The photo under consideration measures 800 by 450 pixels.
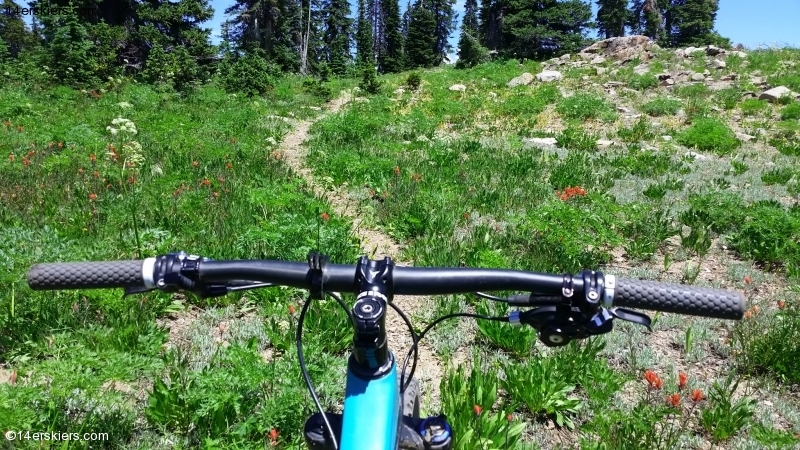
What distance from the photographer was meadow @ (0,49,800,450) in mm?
2844

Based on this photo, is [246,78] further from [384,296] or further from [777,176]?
[384,296]

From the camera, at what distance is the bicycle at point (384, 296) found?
1215 mm

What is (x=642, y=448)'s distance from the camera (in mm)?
2789

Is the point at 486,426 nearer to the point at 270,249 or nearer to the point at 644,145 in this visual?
the point at 270,249

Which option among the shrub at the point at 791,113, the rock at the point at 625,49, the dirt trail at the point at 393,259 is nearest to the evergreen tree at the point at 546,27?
the rock at the point at 625,49

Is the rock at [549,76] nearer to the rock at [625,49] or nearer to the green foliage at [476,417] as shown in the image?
the rock at [625,49]

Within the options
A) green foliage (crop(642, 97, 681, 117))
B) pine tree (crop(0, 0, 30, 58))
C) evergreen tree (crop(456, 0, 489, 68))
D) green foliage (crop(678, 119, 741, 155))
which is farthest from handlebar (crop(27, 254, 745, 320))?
pine tree (crop(0, 0, 30, 58))

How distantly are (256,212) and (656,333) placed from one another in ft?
16.2

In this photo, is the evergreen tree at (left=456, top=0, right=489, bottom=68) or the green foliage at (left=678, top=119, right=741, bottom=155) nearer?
the green foliage at (left=678, top=119, right=741, bottom=155)

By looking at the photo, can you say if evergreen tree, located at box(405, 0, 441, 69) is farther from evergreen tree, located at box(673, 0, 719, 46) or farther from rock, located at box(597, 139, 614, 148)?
rock, located at box(597, 139, 614, 148)

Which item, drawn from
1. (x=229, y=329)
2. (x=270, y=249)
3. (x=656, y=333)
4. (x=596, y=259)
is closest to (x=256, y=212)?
(x=270, y=249)

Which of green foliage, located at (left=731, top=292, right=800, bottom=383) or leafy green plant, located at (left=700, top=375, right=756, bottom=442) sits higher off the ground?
green foliage, located at (left=731, top=292, right=800, bottom=383)

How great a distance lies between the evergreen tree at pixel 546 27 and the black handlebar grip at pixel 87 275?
34594 mm

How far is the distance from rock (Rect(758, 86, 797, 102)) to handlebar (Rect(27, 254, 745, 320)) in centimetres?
2004
